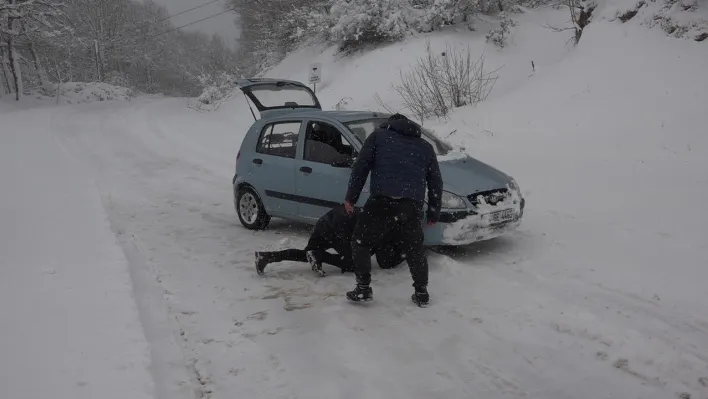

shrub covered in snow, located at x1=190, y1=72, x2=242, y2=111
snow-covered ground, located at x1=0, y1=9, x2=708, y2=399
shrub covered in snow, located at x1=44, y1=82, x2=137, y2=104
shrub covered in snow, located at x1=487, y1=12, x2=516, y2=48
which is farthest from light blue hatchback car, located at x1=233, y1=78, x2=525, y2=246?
shrub covered in snow, located at x1=44, y1=82, x2=137, y2=104

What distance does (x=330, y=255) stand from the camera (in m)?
5.66

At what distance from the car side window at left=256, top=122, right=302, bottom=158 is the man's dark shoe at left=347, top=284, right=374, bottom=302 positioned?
2.63 m

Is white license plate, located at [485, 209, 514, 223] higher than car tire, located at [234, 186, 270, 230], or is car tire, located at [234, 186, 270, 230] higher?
white license plate, located at [485, 209, 514, 223]

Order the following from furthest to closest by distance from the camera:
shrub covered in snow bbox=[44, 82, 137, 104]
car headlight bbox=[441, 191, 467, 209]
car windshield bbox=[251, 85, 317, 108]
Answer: shrub covered in snow bbox=[44, 82, 137, 104] → car windshield bbox=[251, 85, 317, 108] → car headlight bbox=[441, 191, 467, 209]

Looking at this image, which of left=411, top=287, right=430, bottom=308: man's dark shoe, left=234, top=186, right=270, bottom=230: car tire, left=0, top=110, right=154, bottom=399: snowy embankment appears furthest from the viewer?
left=234, top=186, right=270, bottom=230: car tire

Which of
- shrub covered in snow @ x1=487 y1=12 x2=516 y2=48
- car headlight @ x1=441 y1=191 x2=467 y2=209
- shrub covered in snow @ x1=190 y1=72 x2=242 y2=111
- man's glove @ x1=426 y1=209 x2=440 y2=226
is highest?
shrub covered in snow @ x1=487 y1=12 x2=516 y2=48

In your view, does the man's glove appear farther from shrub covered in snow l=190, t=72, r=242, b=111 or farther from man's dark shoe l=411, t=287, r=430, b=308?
shrub covered in snow l=190, t=72, r=242, b=111

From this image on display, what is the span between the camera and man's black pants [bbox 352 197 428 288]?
4.63 metres

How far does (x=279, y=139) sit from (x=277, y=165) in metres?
0.39

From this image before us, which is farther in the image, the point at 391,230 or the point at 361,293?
the point at 361,293

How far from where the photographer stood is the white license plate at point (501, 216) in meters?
5.84

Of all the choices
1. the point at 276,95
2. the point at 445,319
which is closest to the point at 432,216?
the point at 445,319

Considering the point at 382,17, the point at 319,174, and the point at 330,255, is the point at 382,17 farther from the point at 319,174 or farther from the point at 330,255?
the point at 330,255

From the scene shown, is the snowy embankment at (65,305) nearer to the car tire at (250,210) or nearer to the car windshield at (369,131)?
the car tire at (250,210)
